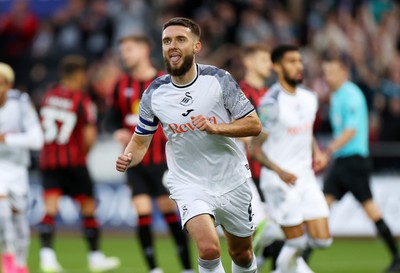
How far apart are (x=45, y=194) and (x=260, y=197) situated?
4001mm

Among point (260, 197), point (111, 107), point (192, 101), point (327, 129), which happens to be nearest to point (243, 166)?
point (192, 101)

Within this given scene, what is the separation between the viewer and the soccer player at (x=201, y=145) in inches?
339

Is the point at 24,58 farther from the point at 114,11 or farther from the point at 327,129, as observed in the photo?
the point at 327,129

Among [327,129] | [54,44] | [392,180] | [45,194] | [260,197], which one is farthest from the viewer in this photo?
[54,44]

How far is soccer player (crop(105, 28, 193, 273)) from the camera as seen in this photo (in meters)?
12.3

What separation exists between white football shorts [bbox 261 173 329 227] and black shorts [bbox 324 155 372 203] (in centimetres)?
268

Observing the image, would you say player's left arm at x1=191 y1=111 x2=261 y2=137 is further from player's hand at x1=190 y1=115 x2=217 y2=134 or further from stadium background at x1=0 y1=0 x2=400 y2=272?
stadium background at x1=0 y1=0 x2=400 y2=272

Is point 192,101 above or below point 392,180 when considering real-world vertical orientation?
above

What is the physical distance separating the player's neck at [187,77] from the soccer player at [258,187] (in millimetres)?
2592

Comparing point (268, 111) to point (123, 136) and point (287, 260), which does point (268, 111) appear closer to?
point (287, 260)

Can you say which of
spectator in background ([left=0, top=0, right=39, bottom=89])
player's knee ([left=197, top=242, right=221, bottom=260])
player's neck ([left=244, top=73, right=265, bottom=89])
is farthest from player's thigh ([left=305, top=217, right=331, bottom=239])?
spectator in background ([left=0, top=0, right=39, bottom=89])

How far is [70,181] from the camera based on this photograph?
49.2 feet

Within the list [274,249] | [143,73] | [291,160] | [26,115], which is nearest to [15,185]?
[26,115]

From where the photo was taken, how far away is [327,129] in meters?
19.7
